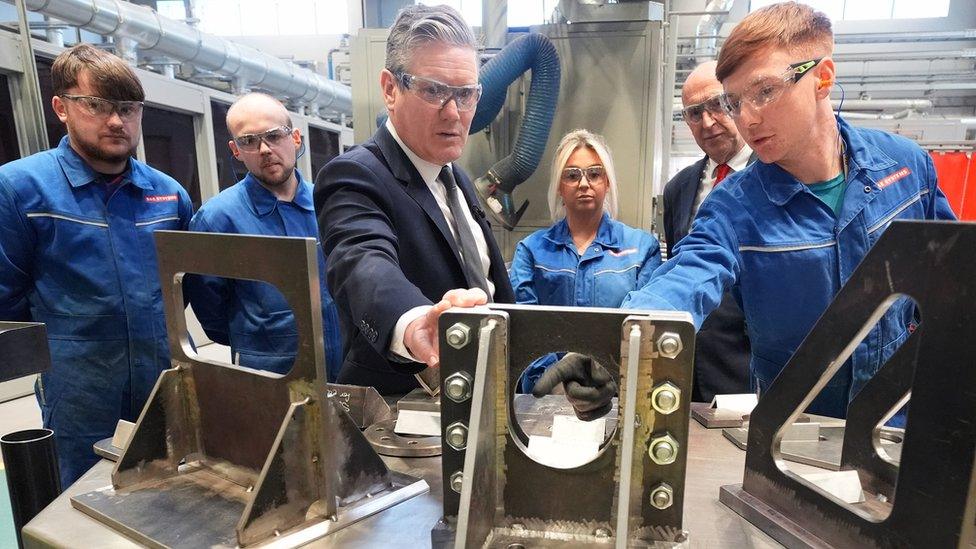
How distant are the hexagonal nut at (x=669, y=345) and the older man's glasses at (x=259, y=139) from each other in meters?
1.54

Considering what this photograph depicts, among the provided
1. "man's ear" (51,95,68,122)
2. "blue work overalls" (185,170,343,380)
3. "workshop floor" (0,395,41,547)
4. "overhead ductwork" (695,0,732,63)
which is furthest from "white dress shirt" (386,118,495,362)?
"overhead ductwork" (695,0,732,63)

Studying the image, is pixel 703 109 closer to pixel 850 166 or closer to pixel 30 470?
pixel 850 166

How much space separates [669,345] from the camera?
0.59 meters

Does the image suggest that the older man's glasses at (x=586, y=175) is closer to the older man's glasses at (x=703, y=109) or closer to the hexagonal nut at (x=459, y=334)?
the older man's glasses at (x=703, y=109)

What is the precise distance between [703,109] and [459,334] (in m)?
1.57

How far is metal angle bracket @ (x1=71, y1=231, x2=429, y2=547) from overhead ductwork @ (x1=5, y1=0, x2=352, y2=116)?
272 centimetres

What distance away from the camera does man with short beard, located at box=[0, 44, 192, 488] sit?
4.75 feet

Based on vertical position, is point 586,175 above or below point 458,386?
above

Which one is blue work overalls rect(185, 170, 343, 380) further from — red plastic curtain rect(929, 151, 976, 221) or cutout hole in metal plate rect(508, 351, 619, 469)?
red plastic curtain rect(929, 151, 976, 221)

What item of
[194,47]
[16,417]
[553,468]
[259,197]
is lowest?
[16,417]

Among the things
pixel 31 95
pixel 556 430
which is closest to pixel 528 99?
pixel 556 430

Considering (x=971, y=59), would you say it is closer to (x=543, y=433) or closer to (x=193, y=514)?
(x=543, y=433)

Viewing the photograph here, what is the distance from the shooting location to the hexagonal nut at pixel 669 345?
1.93 feet

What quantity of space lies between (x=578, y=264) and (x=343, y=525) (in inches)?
50.8
